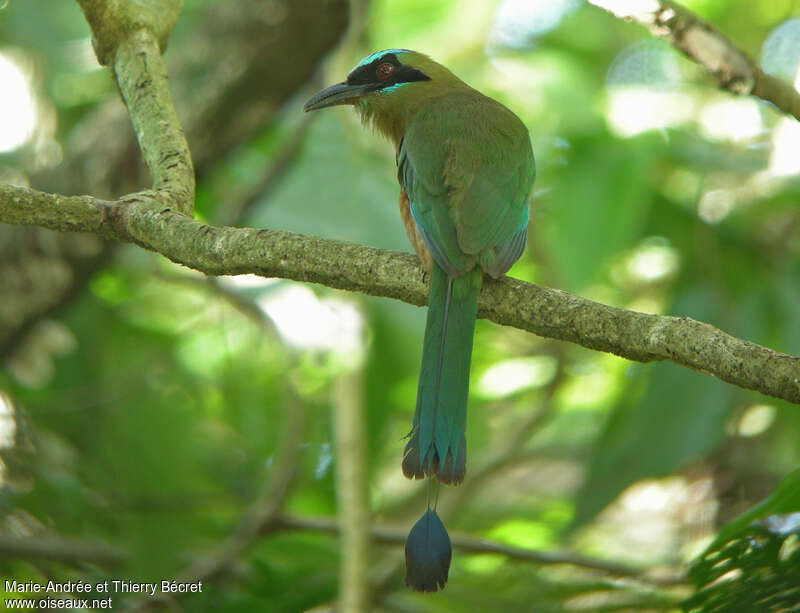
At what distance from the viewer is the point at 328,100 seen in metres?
3.24

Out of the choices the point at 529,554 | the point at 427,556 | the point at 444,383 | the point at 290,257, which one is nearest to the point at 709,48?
the point at 444,383

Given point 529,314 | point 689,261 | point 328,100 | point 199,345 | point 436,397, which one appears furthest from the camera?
point 199,345

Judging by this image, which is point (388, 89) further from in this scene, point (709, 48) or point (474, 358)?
point (474, 358)

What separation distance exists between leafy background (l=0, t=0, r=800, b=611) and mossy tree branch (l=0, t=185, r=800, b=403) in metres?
1.41

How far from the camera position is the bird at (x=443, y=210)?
1.98m

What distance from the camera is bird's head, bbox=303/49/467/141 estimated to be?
325 cm

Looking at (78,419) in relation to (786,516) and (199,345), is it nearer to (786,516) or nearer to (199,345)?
(199,345)

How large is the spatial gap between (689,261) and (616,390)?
782 mm

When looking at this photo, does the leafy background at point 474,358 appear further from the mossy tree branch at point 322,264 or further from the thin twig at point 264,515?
the mossy tree branch at point 322,264

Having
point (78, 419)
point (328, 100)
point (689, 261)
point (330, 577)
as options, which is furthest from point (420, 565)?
point (78, 419)

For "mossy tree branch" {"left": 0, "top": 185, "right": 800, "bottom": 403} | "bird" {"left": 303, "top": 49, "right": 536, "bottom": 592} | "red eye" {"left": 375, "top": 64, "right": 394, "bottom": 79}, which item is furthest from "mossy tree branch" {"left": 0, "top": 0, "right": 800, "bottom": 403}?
"red eye" {"left": 375, "top": 64, "right": 394, "bottom": 79}

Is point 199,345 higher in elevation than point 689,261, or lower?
higher

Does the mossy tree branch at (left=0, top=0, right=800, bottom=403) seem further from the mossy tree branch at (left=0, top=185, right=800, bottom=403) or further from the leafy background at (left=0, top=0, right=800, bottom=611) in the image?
the leafy background at (left=0, top=0, right=800, bottom=611)

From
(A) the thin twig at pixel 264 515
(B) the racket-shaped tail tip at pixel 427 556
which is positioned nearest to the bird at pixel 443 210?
(B) the racket-shaped tail tip at pixel 427 556
